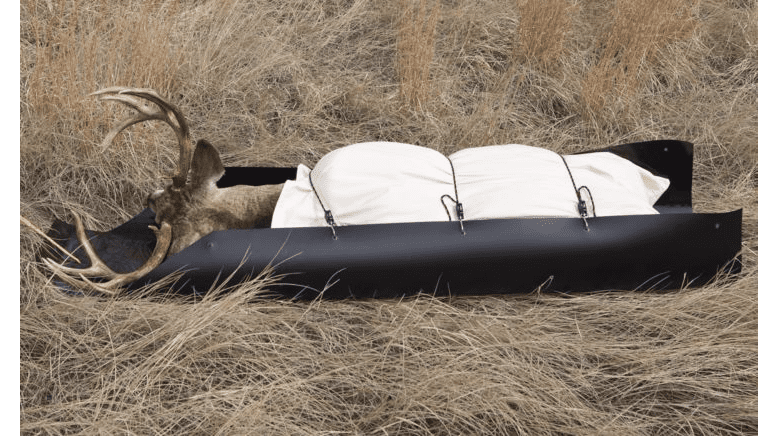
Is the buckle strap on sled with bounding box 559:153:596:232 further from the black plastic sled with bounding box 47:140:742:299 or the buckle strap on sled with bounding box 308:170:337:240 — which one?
the buckle strap on sled with bounding box 308:170:337:240

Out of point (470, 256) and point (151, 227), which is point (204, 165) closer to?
point (151, 227)

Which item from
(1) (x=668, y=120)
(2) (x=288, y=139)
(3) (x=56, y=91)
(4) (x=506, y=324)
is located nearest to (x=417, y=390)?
(4) (x=506, y=324)

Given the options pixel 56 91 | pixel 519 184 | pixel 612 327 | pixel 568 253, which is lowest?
pixel 612 327

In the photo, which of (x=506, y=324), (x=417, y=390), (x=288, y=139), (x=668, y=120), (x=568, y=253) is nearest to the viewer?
(x=417, y=390)

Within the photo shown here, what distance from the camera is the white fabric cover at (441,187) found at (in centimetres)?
289

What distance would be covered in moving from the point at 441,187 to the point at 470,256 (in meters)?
0.36

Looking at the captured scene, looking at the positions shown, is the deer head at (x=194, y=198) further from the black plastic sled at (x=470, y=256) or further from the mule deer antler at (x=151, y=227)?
the black plastic sled at (x=470, y=256)

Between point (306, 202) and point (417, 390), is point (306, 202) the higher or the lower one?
the higher one

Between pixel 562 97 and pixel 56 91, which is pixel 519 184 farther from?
pixel 56 91

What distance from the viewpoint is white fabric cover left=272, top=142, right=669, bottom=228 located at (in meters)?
2.89

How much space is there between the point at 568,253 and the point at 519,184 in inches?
14.0

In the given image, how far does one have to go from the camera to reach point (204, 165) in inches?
121

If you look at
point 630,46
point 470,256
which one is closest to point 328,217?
point 470,256

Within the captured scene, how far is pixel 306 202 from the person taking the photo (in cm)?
300
